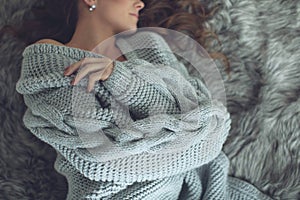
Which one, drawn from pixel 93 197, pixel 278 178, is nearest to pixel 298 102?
pixel 278 178

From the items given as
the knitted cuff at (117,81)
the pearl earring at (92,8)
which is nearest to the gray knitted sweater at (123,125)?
the knitted cuff at (117,81)

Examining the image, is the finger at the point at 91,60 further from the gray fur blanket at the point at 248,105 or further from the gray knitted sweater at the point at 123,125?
the gray fur blanket at the point at 248,105

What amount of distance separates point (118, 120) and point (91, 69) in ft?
0.31

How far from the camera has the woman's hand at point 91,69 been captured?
855mm

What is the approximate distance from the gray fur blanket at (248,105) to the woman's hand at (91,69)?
10.4 inches

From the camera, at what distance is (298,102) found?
1.06 m

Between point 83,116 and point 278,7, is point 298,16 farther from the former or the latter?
point 83,116

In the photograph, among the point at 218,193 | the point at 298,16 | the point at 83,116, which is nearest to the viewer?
the point at 83,116

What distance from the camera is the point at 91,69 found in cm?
86

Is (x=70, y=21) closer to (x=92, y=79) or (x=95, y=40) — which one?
(x=95, y=40)

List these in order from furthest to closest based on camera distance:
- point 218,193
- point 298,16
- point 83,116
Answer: point 298,16 < point 218,193 < point 83,116

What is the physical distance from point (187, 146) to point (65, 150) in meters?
0.21

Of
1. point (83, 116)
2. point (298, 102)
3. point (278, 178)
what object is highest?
point (83, 116)

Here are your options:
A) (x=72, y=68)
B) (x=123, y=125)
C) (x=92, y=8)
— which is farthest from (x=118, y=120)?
(x=92, y=8)
